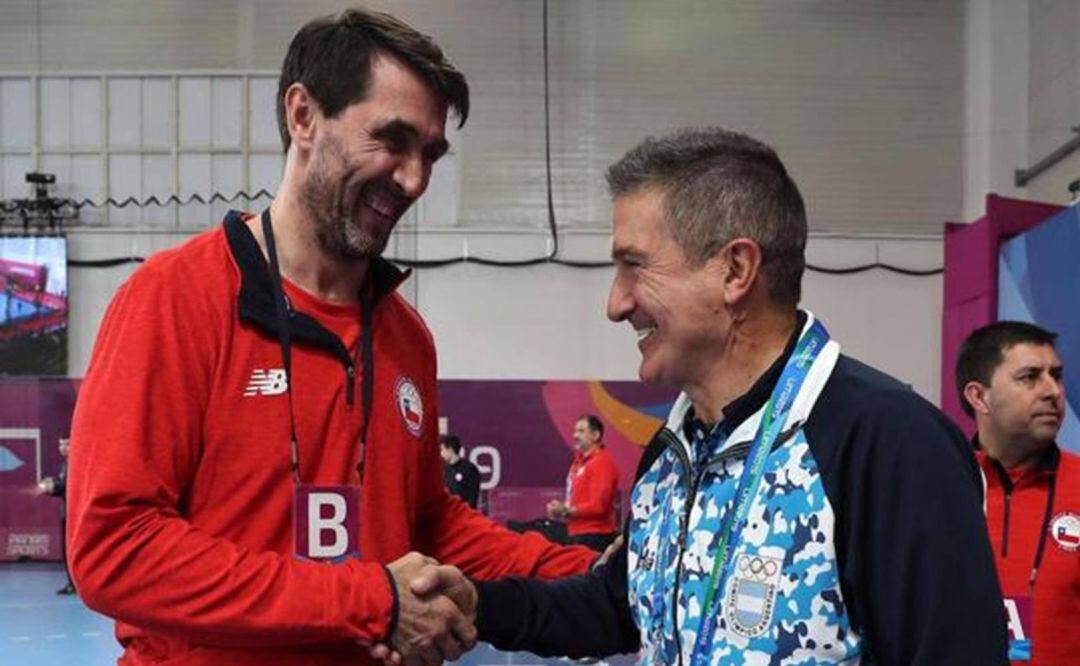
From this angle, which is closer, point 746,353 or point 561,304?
point 746,353

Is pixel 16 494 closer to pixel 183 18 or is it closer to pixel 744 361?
pixel 183 18

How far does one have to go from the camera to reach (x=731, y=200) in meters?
1.44

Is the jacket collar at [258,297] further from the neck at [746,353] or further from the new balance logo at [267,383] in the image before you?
the neck at [746,353]

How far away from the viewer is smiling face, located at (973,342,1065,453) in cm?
299

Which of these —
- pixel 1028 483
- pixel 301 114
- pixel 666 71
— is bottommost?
pixel 1028 483

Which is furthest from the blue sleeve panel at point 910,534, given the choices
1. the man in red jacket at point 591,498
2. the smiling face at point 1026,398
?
the man in red jacket at point 591,498

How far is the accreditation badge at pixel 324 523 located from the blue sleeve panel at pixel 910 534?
752 millimetres

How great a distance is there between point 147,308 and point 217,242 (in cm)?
20

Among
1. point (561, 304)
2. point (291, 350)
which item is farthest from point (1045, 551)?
point (561, 304)

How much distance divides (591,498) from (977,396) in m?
5.20

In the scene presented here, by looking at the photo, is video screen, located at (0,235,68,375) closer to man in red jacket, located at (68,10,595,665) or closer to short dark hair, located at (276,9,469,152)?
man in red jacket, located at (68,10,595,665)

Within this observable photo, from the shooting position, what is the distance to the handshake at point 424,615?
5.22 feet

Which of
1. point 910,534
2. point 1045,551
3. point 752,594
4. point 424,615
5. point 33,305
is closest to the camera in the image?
point 910,534

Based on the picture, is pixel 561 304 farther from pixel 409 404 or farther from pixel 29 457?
pixel 409 404
